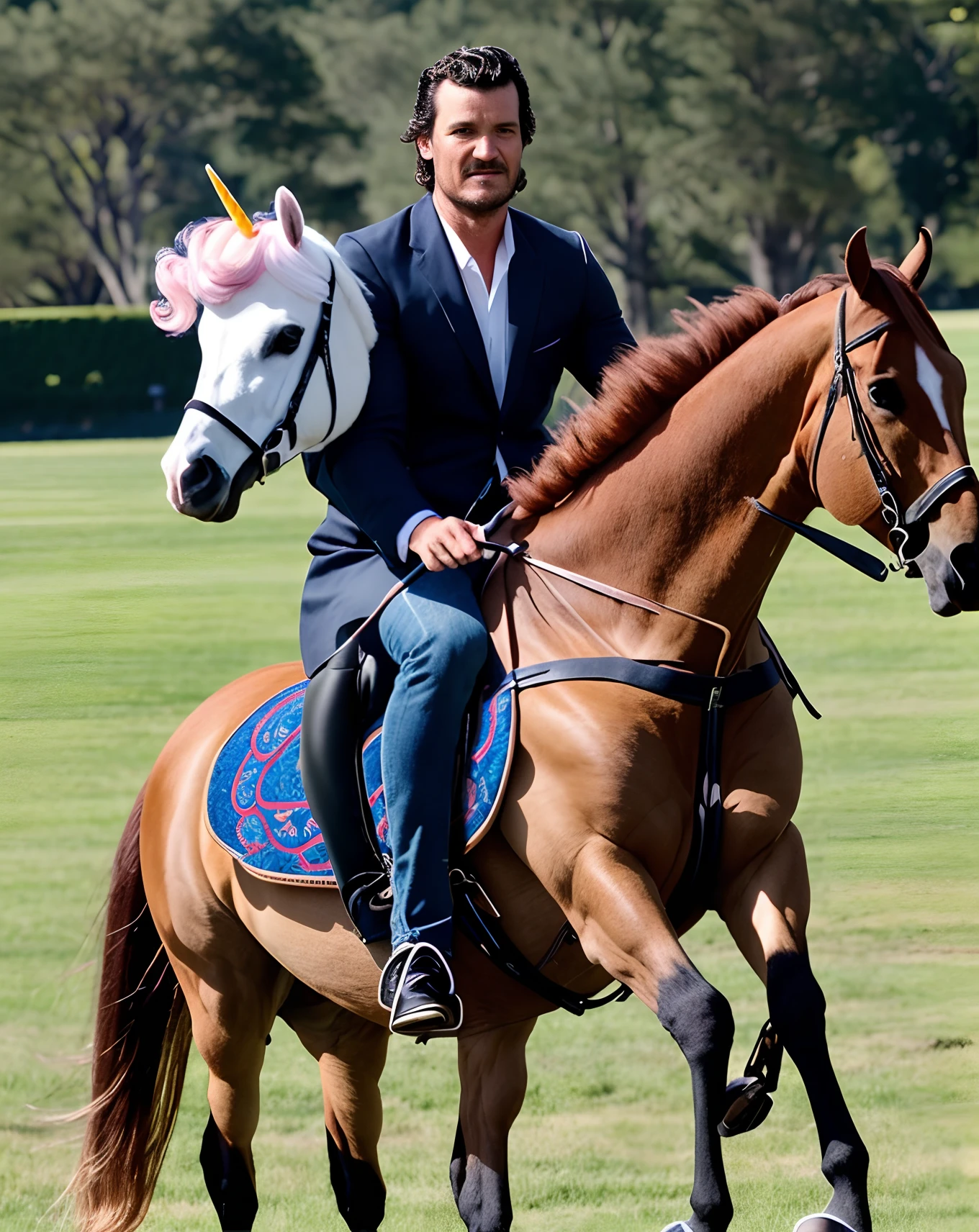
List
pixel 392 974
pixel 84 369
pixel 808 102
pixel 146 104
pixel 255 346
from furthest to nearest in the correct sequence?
pixel 808 102
pixel 146 104
pixel 84 369
pixel 392 974
pixel 255 346

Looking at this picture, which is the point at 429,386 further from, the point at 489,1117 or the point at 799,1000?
the point at 489,1117

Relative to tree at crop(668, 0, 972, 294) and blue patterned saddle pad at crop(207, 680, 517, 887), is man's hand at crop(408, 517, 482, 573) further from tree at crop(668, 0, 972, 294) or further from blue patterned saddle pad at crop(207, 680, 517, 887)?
tree at crop(668, 0, 972, 294)

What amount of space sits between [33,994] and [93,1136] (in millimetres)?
2802

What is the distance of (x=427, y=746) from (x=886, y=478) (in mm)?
1144

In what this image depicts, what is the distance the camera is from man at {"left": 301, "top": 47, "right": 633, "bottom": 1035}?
13.1ft

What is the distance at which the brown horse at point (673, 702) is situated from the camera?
3572 millimetres

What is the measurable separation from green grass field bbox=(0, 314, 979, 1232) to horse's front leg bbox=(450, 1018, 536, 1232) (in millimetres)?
978

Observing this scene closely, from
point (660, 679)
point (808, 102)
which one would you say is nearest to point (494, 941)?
point (660, 679)

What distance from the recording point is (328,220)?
61.1m

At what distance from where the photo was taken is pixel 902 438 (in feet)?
11.7

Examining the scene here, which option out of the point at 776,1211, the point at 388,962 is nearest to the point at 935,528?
the point at 388,962

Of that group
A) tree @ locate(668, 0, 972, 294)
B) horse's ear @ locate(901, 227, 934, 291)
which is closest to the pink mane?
horse's ear @ locate(901, 227, 934, 291)

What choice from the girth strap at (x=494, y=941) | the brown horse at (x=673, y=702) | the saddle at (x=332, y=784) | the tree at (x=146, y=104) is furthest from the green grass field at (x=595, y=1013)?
the tree at (x=146, y=104)

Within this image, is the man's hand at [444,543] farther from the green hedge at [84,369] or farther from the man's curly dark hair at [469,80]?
the green hedge at [84,369]
